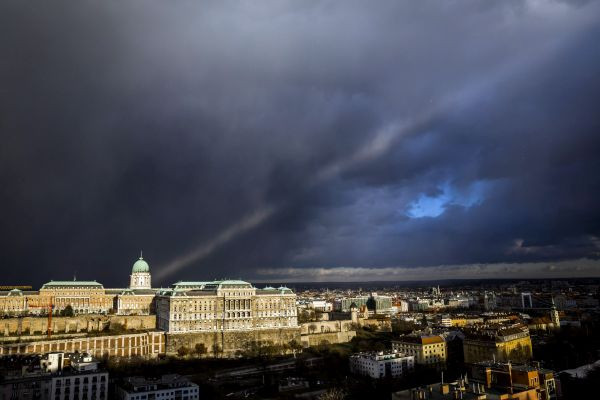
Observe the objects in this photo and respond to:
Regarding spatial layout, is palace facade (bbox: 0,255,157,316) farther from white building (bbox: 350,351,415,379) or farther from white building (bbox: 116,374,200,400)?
white building (bbox: 350,351,415,379)

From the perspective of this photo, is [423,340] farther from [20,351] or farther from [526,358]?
[20,351]

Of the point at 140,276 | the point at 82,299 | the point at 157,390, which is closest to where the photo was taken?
the point at 157,390

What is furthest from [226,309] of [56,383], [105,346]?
[56,383]

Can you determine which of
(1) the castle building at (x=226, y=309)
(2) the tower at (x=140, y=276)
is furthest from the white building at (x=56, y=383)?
(2) the tower at (x=140, y=276)

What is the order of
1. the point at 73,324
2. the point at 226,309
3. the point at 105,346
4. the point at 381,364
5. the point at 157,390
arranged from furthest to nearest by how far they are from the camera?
the point at 226,309 < the point at 73,324 < the point at 105,346 < the point at 381,364 < the point at 157,390

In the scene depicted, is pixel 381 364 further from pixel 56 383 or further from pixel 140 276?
pixel 140 276

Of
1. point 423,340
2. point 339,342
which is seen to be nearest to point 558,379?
point 423,340
